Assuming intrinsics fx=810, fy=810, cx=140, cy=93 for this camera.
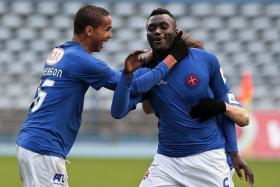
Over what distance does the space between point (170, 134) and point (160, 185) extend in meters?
0.41

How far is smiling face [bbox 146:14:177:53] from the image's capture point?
6188 mm

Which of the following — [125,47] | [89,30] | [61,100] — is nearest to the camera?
[61,100]

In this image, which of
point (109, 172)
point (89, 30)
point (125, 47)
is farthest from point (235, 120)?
point (125, 47)

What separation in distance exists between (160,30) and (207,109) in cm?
70

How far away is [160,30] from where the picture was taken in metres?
6.18

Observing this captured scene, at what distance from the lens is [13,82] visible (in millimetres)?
18391

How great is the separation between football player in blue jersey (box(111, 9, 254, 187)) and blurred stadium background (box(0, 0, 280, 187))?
37.3 ft

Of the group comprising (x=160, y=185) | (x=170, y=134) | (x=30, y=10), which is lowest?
(x=160, y=185)

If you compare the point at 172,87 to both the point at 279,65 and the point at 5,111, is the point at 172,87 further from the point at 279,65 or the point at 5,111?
the point at 279,65

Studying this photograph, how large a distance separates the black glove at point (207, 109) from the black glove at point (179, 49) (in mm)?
390

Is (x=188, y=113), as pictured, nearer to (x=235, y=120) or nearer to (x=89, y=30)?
(x=235, y=120)

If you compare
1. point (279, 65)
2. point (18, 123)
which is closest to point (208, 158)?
point (18, 123)

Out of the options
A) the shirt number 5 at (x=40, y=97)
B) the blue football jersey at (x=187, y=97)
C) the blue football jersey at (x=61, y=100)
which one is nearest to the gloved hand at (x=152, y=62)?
the blue football jersey at (x=187, y=97)

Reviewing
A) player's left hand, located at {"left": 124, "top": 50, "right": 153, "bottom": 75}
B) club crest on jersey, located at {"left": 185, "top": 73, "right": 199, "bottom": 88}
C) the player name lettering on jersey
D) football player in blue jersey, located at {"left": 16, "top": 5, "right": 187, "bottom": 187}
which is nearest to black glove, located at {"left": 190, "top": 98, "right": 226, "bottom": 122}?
club crest on jersey, located at {"left": 185, "top": 73, "right": 199, "bottom": 88}
